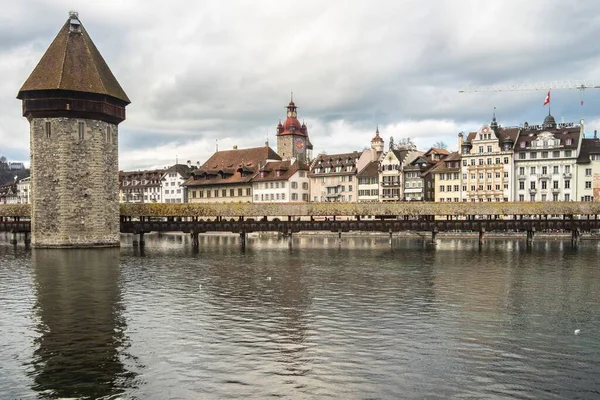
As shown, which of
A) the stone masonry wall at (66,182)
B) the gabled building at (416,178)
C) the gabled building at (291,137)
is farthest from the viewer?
the gabled building at (291,137)

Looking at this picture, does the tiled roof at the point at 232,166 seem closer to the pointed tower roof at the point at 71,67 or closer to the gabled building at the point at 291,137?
the gabled building at the point at 291,137

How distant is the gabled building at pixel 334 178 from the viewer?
95.6 metres

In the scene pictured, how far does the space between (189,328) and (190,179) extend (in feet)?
302

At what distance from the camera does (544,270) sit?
119 ft

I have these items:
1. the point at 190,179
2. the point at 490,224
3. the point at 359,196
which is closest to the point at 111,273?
the point at 490,224

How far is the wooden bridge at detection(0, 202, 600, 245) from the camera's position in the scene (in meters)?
58.9

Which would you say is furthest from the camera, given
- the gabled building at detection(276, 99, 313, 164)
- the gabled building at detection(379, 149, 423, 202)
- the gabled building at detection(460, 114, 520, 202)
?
the gabled building at detection(276, 99, 313, 164)

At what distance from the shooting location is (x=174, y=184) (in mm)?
117625

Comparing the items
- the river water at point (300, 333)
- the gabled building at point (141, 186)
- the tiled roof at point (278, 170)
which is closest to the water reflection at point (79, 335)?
the river water at point (300, 333)

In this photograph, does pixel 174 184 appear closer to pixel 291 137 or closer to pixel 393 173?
pixel 291 137

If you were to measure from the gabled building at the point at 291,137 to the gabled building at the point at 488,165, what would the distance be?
38356 millimetres

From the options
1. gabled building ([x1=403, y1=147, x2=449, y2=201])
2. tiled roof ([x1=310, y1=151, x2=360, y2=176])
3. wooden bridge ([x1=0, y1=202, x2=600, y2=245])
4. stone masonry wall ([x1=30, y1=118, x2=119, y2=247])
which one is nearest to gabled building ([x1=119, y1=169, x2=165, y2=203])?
tiled roof ([x1=310, y1=151, x2=360, y2=176])

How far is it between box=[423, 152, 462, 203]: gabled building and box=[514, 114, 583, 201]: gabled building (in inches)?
330

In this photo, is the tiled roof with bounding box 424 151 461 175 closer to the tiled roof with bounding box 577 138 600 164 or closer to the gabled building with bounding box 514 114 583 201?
the gabled building with bounding box 514 114 583 201
